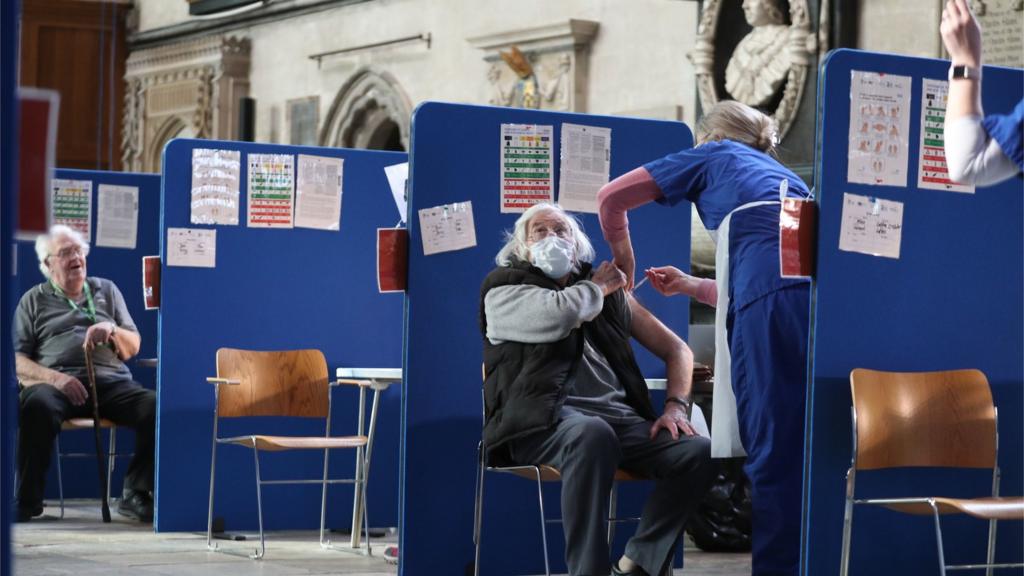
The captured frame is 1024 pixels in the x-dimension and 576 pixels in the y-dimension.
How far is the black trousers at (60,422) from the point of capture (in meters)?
6.75

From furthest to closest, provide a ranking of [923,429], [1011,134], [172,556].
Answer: [172,556], [923,429], [1011,134]

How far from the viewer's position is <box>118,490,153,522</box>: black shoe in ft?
22.0

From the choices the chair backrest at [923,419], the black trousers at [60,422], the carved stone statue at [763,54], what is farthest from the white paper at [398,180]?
the carved stone statue at [763,54]

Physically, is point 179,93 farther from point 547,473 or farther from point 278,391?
point 547,473

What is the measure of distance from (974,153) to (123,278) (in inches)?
203

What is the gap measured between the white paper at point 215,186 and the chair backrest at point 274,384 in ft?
1.70

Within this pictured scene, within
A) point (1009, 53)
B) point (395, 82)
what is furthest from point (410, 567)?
point (395, 82)

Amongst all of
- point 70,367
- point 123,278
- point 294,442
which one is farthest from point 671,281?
point 123,278

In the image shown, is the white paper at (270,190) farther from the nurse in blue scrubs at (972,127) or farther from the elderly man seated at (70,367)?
the nurse in blue scrubs at (972,127)

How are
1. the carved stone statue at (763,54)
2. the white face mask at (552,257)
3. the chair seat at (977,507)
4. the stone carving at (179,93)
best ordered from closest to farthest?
the chair seat at (977,507) → the white face mask at (552,257) → the carved stone statue at (763,54) → the stone carving at (179,93)

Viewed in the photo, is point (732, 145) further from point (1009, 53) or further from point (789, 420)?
point (1009, 53)

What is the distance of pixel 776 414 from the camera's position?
4.29 metres

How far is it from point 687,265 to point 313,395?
163 centimetres

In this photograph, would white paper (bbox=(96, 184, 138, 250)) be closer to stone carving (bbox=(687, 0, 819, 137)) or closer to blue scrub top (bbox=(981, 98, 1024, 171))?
stone carving (bbox=(687, 0, 819, 137))
